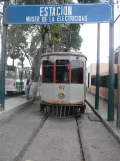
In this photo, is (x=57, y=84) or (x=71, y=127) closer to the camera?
(x=71, y=127)

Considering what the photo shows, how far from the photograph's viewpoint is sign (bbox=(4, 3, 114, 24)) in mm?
14516

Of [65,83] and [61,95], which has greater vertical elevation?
[65,83]

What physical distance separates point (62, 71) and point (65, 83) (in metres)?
0.60

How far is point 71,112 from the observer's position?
16.5 meters

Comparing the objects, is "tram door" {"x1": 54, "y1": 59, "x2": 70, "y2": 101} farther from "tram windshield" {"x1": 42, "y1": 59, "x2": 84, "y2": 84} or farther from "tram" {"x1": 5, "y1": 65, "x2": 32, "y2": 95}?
"tram" {"x1": 5, "y1": 65, "x2": 32, "y2": 95}

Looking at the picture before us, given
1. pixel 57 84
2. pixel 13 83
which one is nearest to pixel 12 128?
pixel 57 84

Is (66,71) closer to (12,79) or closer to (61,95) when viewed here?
(61,95)

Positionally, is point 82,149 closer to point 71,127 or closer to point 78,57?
point 71,127

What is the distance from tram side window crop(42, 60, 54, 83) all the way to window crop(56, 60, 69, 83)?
1.07 feet

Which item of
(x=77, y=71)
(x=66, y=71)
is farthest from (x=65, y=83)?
(x=77, y=71)

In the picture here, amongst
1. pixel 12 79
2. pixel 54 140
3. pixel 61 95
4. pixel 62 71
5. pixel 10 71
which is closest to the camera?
pixel 54 140

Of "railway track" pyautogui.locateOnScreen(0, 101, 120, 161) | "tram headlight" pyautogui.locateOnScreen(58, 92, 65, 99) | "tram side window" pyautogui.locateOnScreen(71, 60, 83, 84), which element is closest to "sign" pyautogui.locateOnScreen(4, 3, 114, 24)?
"tram side window" pyautogui.locateOnScreen(71, 60, 83, 84)

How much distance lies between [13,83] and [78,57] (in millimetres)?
13749

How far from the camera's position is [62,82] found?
15898 mm
